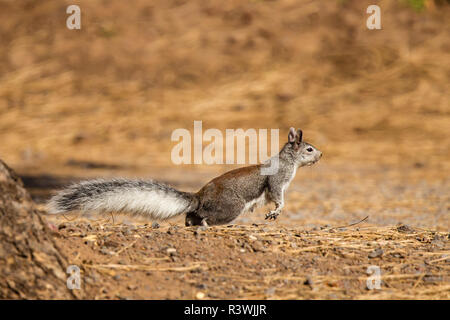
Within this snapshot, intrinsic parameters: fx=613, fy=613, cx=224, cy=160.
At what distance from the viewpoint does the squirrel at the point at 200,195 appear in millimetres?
3781

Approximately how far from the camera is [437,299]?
2.96m

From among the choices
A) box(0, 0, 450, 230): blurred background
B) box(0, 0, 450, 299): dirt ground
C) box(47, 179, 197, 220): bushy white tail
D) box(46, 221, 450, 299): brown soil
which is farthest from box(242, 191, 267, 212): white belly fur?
box(0, 0, 450, 230): blurred background

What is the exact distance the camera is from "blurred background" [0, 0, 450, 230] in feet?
29.9

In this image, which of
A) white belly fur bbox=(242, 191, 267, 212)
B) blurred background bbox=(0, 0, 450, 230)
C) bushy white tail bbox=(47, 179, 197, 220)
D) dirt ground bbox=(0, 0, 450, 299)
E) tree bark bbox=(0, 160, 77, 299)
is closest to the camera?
tree bark bbox=(0, 160, 77, 299)

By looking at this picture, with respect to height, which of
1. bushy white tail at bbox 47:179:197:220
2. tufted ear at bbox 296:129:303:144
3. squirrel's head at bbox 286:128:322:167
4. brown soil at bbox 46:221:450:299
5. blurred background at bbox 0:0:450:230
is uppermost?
blurred background at bbox 0:0:450:230

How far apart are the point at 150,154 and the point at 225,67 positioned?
329 centimetres

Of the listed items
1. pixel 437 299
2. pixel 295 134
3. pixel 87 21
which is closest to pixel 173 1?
pixel 87 21

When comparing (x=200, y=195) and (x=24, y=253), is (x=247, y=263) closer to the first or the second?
(x=24, y=253)

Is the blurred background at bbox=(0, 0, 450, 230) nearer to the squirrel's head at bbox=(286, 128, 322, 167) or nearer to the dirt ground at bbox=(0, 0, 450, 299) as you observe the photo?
the dirt ground at bbox=(0, 0, 450, 299)

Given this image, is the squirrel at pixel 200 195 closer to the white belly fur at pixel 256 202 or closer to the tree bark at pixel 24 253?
the white belly fur at pixel 256 202

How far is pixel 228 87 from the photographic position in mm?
11969

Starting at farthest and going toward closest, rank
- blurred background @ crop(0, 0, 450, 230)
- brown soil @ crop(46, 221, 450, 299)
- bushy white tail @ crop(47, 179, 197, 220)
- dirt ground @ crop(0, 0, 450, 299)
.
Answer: blurred background @ crop(0, 0, 450, 230) < bushy white tail @ crop(47, 179, 197, 220) < dirt ground @ crop(0, 0, 450, 299) < brown soil @ crop(46, 221, 450, 299)

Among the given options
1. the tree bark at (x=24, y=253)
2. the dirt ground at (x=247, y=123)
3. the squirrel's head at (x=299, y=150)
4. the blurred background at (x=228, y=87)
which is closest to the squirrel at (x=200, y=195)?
the squirrel's head at (x=299, y=150)

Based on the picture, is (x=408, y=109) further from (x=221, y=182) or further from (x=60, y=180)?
(x=221, y=182)
